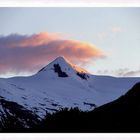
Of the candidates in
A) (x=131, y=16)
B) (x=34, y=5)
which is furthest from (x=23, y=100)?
(x=131, y=16)

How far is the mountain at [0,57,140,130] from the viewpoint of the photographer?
5.04 m

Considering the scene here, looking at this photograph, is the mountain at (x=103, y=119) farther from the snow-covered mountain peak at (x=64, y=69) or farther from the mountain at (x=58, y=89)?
the snow-covered mountain peak at (x=64, y=69)

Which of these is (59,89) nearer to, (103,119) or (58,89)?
(58,89)

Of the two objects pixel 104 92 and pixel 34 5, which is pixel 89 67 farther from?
pixel 34 5

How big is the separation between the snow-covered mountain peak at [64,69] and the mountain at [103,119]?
0.35m

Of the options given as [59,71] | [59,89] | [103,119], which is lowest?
[103,119]

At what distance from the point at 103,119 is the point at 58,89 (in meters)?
0.53

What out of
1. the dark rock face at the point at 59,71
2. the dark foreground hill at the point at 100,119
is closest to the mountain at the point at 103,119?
the dark foreground hill at the point at 100,119

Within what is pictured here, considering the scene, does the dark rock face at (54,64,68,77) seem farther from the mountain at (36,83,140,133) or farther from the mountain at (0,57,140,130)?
the mountain at (36,83,140,133)

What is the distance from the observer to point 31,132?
4.98m

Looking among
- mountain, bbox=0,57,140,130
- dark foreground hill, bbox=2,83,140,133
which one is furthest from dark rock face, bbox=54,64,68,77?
dark foreground hill, bbox=2,83,140,133

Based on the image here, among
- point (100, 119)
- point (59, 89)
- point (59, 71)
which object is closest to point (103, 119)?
point (100, 119)

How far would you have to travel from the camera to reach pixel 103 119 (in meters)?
4.98

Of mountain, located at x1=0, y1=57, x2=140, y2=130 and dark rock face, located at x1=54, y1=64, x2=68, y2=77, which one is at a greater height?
dark rock face, located at x1=54, y1=64, x2=68, y2=77
